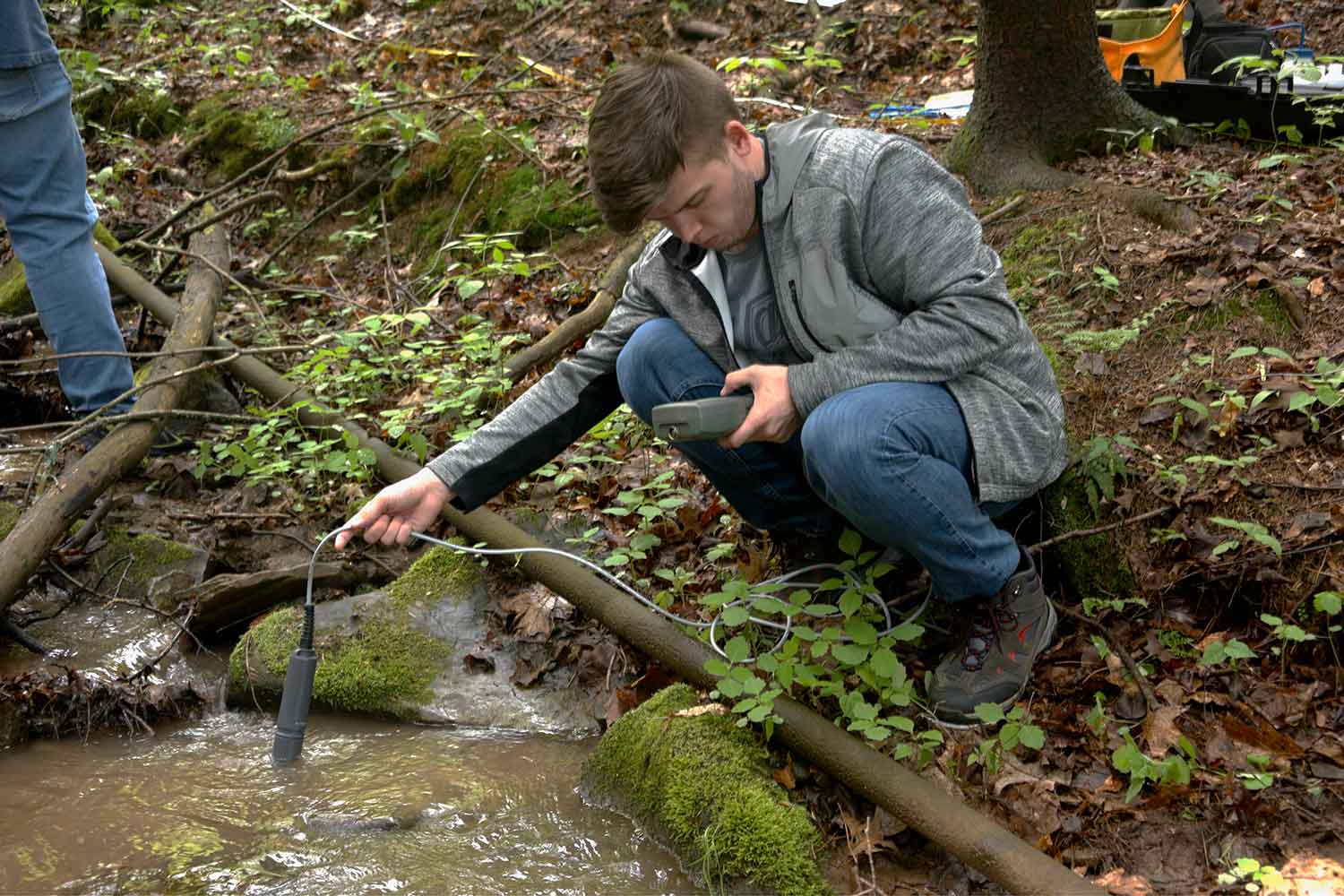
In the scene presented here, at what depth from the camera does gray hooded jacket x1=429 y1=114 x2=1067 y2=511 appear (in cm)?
258

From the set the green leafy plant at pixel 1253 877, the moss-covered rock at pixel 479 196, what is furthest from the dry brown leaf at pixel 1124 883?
the moss-covered rock at pixel 479 196

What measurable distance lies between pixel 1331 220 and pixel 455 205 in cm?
444

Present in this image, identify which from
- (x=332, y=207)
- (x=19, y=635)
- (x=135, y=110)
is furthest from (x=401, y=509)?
A: (x=135, y=110)

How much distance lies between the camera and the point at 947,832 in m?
2.36

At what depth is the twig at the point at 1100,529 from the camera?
9.87 ft

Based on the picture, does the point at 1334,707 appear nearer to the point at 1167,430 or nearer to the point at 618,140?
the point at 1167,430

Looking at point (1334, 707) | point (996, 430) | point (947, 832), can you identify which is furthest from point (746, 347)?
point (1334, 707)

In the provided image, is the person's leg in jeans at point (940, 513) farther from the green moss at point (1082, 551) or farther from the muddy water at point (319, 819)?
the muddy water at point (319, 819)

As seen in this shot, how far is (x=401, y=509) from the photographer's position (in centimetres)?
283

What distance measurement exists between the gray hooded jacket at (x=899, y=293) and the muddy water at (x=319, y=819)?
1204mm

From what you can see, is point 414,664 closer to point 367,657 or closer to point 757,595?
point 367,657

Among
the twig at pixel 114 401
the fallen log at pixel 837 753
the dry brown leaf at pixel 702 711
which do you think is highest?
the twig at pixel 114 401

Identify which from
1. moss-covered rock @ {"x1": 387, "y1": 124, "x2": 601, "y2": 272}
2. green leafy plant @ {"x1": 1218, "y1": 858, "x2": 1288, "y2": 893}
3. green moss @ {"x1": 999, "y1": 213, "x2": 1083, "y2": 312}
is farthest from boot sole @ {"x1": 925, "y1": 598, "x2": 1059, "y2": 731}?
moss-covered rock @ {"x1": 387, "y1": 124, "x2": 601, "y2": 272}

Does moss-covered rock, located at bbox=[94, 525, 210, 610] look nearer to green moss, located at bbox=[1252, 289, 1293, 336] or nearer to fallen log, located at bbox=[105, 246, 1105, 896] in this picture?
fallen log, located at bbox=[105, 246, 1105, 896]
